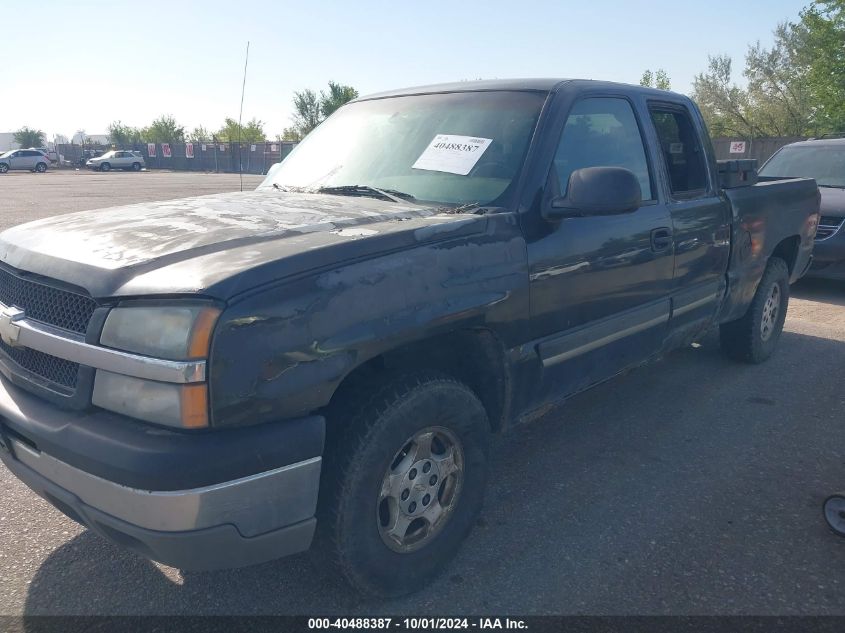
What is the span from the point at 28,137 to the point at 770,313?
8648cm

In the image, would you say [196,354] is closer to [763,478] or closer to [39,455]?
[39,455]

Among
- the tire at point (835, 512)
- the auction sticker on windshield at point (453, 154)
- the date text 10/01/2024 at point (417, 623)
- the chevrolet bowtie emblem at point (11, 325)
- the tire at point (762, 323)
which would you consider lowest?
the date text 10/01/2024 at point (417, 623)

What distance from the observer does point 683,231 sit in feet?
12.7

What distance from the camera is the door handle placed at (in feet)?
11.9

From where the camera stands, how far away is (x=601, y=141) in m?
3.54

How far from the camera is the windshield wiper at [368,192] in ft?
10.4

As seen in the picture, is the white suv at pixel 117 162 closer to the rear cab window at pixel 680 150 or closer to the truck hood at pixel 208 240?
the rear cab window at pixel 680 150

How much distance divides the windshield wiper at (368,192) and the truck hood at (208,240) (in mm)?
79

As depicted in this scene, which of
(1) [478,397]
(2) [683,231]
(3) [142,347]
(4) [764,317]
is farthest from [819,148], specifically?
(3) [142,347]

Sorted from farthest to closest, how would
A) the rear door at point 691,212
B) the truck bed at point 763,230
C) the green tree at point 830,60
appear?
the green tree at point 830,60 → the truck bed at point 763,230 → the rear door at point 691,212

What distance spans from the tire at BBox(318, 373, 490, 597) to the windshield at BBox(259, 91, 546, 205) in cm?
99

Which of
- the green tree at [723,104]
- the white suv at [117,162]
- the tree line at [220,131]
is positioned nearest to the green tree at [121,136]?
the tree line at [220,131]

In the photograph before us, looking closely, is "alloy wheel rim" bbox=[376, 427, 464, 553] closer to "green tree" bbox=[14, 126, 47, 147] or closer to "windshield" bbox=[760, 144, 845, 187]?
"windshield" bbox=[760, 144, 845, 187]

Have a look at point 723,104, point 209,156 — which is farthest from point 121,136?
point 723,104
